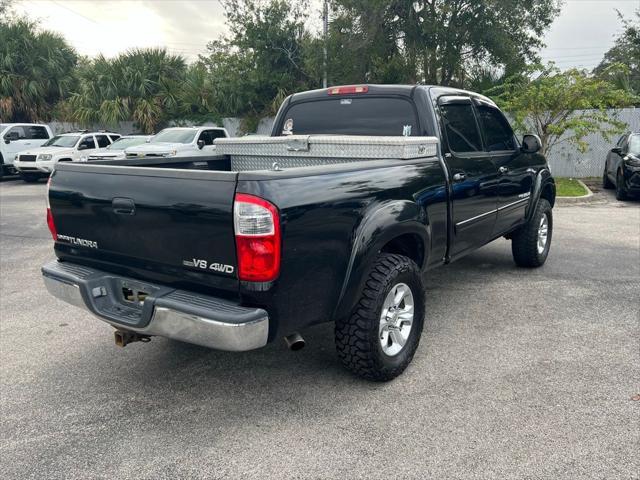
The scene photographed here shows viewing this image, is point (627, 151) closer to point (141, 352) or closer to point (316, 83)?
point (141, 352)

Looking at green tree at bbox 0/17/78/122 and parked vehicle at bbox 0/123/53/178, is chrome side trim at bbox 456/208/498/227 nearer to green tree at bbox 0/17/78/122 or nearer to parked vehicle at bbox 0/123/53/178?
parked vehicle at bbox 0/123/53/178

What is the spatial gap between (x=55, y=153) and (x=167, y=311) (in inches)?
620

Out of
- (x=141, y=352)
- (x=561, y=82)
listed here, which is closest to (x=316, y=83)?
(x=561, y=82)

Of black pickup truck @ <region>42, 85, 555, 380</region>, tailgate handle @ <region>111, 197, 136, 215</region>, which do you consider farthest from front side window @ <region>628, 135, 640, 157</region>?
tailgate handle @ <region>111, 197, 136, 215</region>

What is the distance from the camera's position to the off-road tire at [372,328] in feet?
10.5

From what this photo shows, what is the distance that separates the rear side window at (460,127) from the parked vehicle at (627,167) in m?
8.11

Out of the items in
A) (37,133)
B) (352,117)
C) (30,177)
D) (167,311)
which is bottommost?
(30,177)

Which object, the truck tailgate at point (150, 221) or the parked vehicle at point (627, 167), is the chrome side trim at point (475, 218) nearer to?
the truck tailgate at point (150, 221)

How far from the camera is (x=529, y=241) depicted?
5859 mm

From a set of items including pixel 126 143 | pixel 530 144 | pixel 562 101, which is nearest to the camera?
pixel 530 144

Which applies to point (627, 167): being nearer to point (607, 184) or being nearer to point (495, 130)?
point (607, 184)

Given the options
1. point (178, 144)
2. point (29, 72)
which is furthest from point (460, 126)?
point (29, 72)

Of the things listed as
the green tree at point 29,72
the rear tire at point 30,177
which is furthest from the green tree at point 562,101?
the green tree at point 29,72

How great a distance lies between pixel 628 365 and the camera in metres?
3.66
